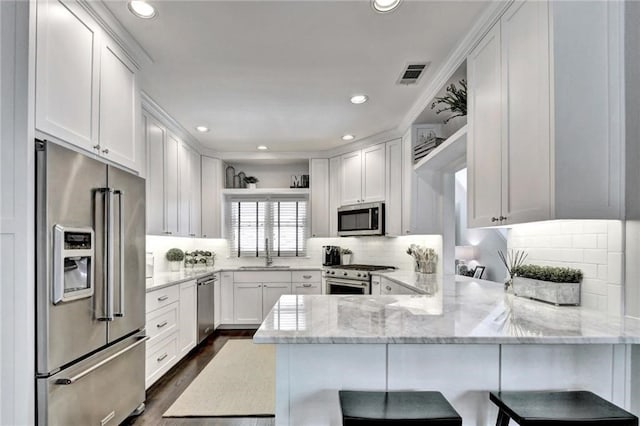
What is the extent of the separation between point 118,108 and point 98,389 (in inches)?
65.6

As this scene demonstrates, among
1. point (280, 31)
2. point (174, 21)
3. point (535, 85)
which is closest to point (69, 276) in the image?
point (174, 21)

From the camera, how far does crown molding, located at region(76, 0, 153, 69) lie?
1.92 meters

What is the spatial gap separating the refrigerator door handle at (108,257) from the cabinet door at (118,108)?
0.30 metres

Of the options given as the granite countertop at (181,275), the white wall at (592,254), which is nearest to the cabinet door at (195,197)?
the granite countertop at (181,275)

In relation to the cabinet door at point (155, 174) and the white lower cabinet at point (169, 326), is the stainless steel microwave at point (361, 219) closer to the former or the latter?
the white lower cabinet at point (169, 326)

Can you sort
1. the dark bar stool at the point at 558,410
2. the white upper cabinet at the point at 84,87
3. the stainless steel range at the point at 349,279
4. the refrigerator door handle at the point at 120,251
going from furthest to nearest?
the stainless steel range at the point at 349,279, the refrigerator door handle at the point at 120,251, the white upper cabinet at the point at 84,87, the dark bar stool at the point at 558,410

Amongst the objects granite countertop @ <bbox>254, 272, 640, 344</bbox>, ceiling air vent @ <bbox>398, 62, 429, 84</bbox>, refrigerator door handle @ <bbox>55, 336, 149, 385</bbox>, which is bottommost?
refrigerator door handle @ <bbox>55, 336, 149, 385</bbox>

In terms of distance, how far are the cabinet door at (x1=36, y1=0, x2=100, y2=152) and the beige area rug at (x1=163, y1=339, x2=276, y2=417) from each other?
1.97m

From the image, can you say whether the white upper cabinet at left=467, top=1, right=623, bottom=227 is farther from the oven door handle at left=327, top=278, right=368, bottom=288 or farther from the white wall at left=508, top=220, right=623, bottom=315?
the oven door handle at left=327, top=278, right=368, bottom=288

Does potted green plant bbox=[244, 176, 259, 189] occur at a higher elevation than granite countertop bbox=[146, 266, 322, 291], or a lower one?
higher

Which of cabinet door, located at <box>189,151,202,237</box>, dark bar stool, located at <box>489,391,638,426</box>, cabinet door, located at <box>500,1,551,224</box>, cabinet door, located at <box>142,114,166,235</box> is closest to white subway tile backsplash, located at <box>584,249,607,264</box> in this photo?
cabinet door, located at <box>500,1,551,224</box>

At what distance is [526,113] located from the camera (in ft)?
A: 5.37

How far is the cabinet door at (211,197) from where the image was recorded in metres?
5.05

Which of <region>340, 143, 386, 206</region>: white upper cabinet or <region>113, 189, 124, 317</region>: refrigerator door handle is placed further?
<region>340, 143, 386, 206</region>: white upper cabinet
